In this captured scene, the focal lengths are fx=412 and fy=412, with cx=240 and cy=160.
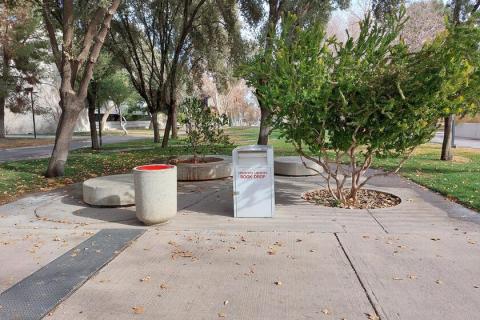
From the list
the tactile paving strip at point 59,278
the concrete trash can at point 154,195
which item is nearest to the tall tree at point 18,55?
the concrete trash can at point 154,195

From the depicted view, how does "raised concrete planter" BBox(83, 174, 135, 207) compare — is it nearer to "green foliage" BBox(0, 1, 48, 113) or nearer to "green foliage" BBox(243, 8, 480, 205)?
"green foliage" BBox(243, 8, 480, 205)

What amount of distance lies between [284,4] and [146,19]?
9197 millimetres

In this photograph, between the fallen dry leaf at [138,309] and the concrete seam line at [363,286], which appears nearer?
the concrete seam line at [363,286]

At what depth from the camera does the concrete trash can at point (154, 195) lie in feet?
19.6

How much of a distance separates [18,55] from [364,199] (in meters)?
26.5

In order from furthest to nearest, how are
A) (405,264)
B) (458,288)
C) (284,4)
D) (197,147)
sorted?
(284,4) < (197,147) < (405,264) < (458,288)

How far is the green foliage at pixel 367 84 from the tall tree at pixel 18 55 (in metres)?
21.8

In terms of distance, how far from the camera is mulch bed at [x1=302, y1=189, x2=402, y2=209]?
724 cm

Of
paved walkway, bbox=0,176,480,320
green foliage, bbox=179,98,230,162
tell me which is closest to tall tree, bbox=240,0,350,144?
green foliage, bbox=179,98,230,162

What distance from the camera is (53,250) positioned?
513cm

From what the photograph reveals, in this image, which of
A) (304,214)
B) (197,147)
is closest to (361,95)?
(304,214)

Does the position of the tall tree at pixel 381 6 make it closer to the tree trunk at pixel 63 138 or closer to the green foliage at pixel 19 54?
the tree trunk at pixel 63 138

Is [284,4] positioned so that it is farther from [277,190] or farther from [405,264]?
[405,264]

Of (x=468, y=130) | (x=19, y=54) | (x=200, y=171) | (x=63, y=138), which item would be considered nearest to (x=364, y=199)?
(x=200, y=171)
